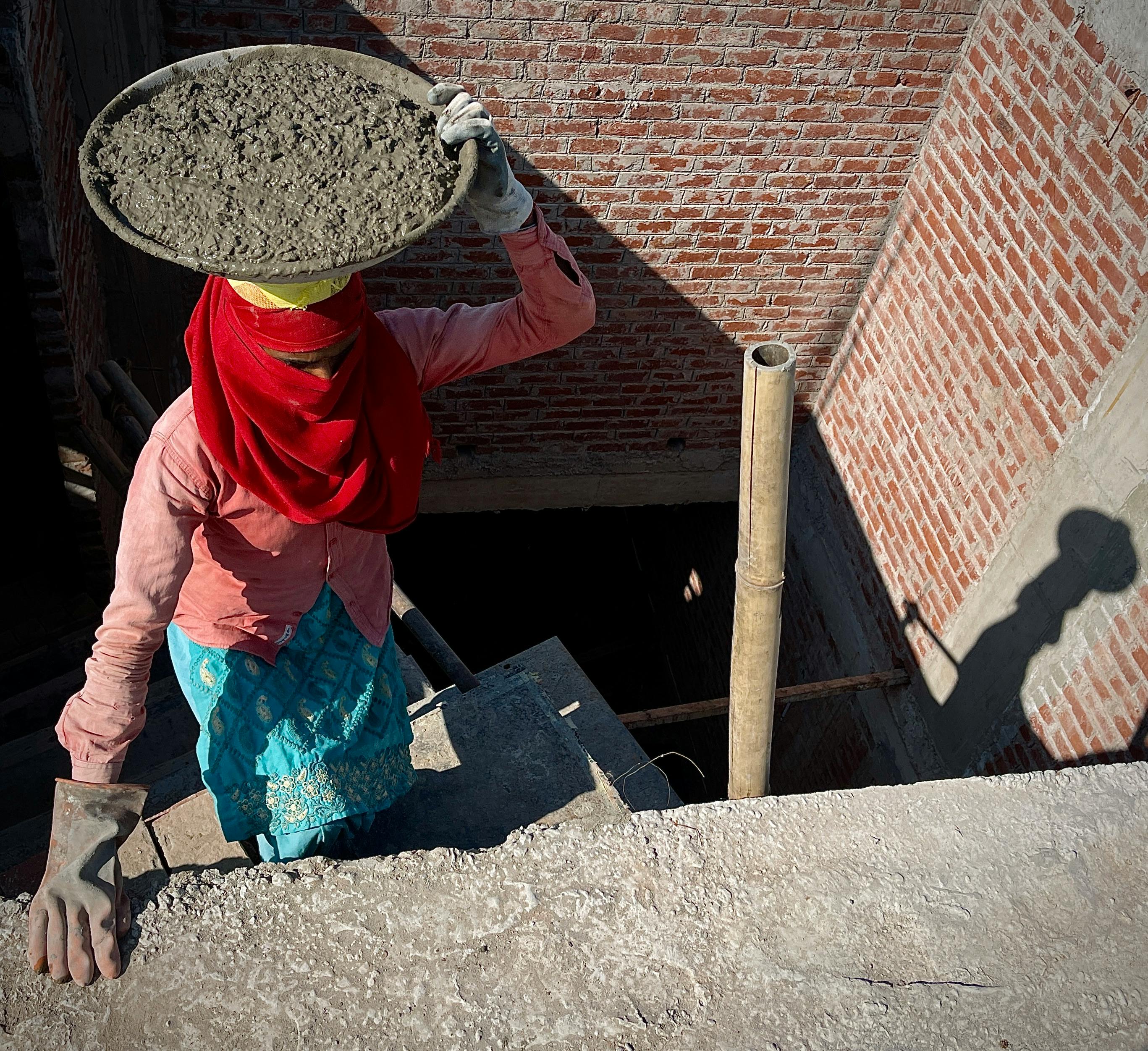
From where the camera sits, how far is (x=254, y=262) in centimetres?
184

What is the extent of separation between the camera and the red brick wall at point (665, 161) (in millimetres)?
3895

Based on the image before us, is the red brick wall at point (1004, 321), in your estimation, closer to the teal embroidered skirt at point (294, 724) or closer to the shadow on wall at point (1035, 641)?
the shadow on wall at point (1035, 641)

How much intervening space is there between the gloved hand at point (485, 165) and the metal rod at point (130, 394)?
217 centimetres

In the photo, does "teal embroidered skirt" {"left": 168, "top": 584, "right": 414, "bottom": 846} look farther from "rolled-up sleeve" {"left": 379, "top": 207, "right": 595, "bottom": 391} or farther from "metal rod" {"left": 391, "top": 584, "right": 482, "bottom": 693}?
"metal rod" {"left": 391, "top": 584, "right": 482, "bottom": 693}

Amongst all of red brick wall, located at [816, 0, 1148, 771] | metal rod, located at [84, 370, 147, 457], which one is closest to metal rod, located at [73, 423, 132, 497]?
metal rod, located at [84, 370, 147, 457]

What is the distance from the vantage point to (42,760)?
4012 mm

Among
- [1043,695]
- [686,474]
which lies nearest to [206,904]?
[1043,695]

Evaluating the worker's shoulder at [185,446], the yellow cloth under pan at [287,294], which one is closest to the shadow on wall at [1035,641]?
the yellow cloth under pan at [287,294]

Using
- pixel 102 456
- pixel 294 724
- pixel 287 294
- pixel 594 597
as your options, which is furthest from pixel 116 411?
pixel 594 597

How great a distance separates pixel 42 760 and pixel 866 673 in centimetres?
376

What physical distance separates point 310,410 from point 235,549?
1.56ft

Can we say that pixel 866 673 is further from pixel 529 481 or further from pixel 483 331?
pixel 483 331

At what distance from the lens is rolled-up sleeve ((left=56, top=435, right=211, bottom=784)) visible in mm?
2115

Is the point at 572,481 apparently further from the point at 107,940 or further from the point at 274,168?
the point at 107,940
